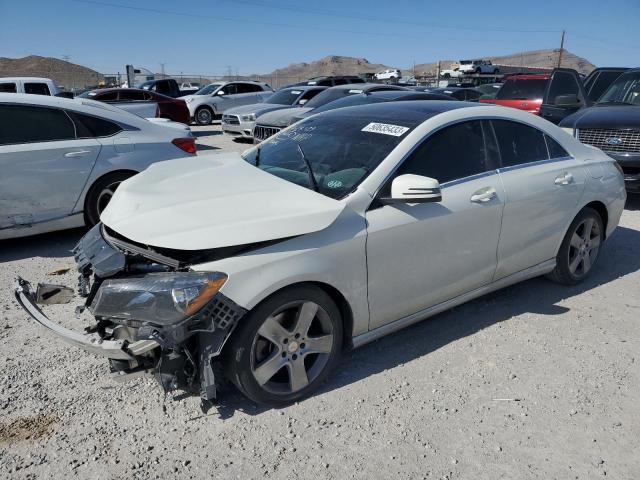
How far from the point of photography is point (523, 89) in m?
11.2

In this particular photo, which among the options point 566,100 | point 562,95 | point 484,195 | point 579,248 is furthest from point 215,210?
point 562,95

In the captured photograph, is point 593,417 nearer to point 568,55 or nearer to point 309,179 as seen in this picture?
point 309,179

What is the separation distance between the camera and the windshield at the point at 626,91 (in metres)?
8.06

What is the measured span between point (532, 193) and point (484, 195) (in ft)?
1.86

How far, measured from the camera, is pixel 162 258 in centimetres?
265

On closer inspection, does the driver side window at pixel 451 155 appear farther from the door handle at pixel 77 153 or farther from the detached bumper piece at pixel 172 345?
the door handle at pixel 77 153

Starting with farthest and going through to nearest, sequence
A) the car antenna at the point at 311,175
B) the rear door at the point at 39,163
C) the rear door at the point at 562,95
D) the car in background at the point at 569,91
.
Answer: the car in background at the point at 569,91 < the rear door at the point at 562,95 < the rear door at the point at 39,163 < the car antenna at the point at 311,175

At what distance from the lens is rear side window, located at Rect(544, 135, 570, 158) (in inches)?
165

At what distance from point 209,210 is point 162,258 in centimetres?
37

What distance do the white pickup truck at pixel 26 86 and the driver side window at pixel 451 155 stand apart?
12.4 meters

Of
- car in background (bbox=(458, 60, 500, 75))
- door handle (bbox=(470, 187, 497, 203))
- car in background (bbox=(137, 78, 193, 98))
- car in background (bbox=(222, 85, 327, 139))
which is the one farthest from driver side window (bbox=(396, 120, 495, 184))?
car in background (bbox=(458, 60, 500, 75))

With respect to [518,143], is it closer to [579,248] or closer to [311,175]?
[579,248]

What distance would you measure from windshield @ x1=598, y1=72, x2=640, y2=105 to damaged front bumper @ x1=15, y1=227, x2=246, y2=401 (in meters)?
8.08

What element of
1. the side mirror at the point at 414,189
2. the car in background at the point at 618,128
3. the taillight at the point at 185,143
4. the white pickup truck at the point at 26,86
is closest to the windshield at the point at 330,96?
the car in background at the point at 618,128
